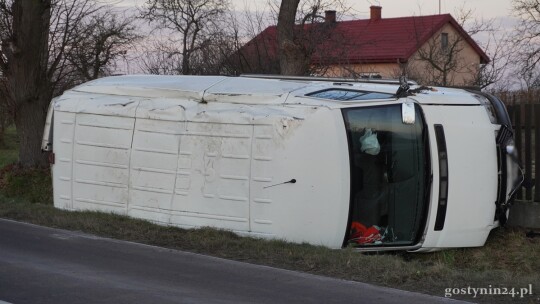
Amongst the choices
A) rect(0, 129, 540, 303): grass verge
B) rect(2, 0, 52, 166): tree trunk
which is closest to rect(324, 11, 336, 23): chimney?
rect(2, 0, 52, 166): tree trunk

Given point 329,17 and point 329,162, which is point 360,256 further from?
point 329,17

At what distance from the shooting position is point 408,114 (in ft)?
31.7

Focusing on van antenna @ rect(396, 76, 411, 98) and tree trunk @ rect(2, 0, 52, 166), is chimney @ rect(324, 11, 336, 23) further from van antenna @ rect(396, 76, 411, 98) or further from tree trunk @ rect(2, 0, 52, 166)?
van antenna @ rect(396, 76, 411, 98)

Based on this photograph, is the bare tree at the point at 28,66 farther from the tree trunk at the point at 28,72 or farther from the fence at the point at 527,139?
the fence at the point at 527,139

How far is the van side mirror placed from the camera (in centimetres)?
964

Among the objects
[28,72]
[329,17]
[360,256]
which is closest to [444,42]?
[329,17]

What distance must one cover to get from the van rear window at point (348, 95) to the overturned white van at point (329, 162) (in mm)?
15

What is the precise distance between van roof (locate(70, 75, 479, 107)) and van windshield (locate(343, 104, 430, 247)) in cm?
37

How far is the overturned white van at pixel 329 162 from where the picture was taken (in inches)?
382

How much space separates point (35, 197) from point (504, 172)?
9.71m

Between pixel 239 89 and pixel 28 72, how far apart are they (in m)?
8.24

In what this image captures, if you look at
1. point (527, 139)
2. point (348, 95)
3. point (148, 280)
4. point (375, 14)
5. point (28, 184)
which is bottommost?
point (148, 280)

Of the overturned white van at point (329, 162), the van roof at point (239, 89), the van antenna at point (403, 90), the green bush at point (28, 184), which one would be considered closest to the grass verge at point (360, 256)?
the overturned white van at point (329, 162)

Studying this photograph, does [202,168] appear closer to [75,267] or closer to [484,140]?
[75,267]
